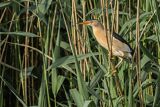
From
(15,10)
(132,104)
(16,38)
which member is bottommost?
(132,104)

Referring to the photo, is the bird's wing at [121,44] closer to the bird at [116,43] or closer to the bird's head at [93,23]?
the bird at [116,43]

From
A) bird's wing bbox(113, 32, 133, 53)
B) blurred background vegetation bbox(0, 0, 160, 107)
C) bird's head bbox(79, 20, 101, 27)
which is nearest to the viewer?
blurred background vegetation bbox(0, 0, 160, 107)

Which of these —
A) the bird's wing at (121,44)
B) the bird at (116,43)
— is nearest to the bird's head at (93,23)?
the bird at (116,43)

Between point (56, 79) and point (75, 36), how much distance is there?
0.92 feet

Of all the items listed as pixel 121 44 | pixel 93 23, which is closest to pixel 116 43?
pixel 121 44

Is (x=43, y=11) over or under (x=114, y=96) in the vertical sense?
over

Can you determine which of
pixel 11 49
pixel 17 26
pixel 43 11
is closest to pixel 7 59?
pixel 11 49

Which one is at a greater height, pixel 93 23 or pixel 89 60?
pixel 93 23

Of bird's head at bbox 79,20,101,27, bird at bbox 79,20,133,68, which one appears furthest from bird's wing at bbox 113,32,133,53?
bird's head at bbox 79,20,101,27

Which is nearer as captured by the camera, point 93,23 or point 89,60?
point 89,60

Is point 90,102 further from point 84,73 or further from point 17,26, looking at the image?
point 17,26

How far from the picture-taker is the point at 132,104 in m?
2.11

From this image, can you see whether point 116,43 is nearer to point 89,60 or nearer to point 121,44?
point 121,44

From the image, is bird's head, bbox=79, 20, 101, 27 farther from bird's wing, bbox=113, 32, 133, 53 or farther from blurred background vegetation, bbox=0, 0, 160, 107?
bird's wing, bbox=113, 32, 133, 53
